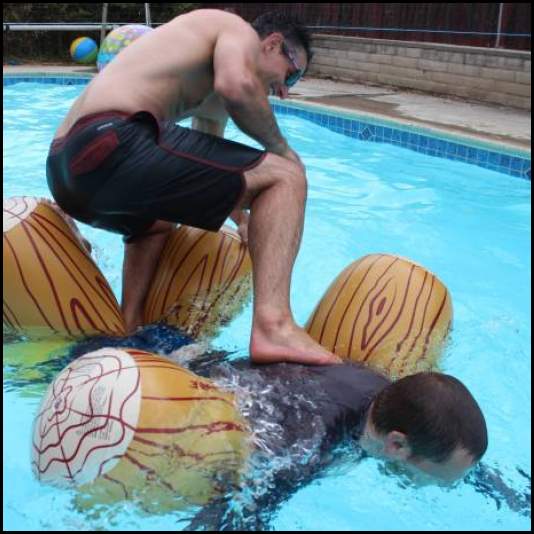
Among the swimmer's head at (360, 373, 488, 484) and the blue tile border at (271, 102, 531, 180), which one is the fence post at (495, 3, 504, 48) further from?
the swimmer's head at (360, 373, 488, 484)

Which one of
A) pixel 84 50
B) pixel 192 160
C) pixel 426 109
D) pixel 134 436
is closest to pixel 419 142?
pixel 426 109

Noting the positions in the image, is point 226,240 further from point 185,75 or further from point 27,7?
point 27,7

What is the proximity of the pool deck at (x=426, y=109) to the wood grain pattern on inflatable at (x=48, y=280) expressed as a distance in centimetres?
545

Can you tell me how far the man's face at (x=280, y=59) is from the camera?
3375 mm

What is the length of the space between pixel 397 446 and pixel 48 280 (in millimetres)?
1530

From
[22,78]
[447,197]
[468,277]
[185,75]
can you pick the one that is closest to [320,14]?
[22,78]

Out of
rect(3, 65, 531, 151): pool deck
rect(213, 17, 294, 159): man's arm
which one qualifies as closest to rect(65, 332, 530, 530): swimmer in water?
rect(213, 17, 294, 159): man's arm

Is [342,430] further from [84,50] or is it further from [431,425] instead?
[84,50]

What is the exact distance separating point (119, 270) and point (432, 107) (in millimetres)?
6789

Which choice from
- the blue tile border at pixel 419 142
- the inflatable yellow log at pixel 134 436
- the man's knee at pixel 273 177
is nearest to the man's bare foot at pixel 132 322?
the man's knee at pixel 273 177

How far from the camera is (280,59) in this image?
3.39 metres

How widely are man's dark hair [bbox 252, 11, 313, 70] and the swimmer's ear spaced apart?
5.88 ft

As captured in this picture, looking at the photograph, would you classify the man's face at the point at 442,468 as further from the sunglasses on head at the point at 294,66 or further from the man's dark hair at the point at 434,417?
the sunglasses on head at the point at 294,66

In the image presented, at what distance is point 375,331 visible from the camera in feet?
9.80
